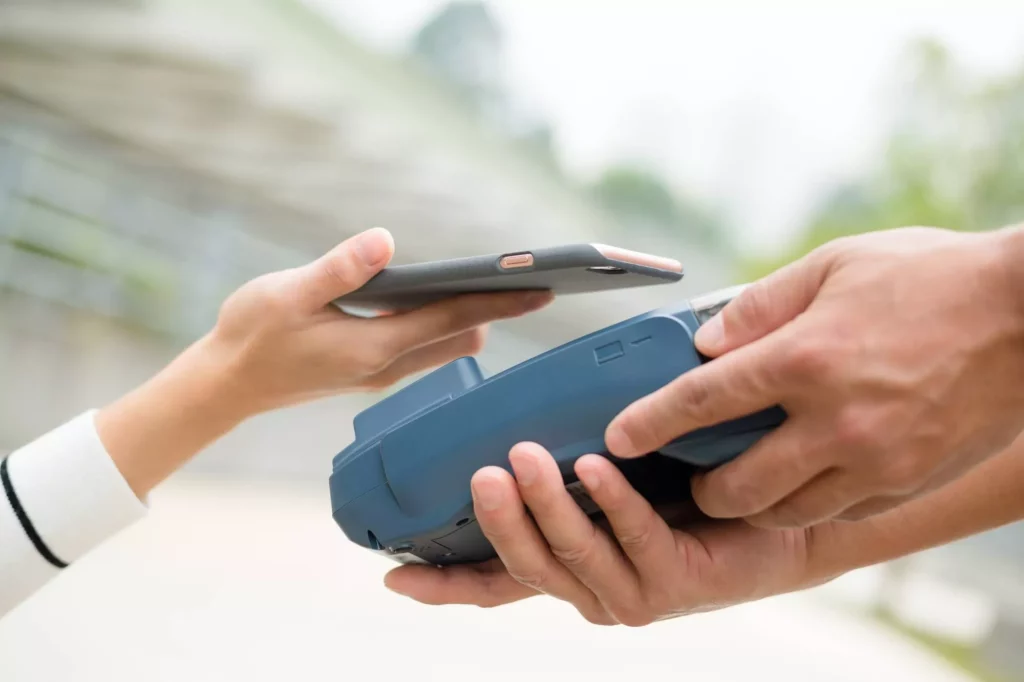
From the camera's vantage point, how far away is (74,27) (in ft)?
3.94

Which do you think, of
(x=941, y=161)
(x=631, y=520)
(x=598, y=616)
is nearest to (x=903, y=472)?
(x=631, y=520)

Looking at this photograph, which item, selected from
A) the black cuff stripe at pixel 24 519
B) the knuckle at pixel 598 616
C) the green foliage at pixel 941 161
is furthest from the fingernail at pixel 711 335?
the green foliage at pixel 941 161

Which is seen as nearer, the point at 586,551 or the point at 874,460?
the point at 874,460

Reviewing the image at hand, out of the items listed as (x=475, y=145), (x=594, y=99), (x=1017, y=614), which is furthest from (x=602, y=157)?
(x=1017, y=614)

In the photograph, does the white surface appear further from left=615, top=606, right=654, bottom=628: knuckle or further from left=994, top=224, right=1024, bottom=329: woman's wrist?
left=994, top=224, right=1024, bottom=329: woman's wrist

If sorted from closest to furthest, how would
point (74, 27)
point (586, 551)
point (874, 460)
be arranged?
point (874, 460)
point (586, 551)
point (74, 27)

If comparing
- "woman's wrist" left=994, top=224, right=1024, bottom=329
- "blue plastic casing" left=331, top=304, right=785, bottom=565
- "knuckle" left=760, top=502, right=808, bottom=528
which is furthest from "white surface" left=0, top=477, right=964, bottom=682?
"woman's wrist" left=994, top=224, right=1024, bottom=329

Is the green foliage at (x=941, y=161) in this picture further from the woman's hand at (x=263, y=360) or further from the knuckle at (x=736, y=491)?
the knuckle at (x=736, y=491)

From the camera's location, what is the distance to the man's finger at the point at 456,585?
54 centimetres

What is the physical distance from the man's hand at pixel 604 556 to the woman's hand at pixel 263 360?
17 cm

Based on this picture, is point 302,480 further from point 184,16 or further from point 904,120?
point 904,120

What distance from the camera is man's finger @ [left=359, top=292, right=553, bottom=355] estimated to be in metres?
0.57

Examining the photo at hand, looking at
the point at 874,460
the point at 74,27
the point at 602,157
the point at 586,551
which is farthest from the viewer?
the point at 602,157

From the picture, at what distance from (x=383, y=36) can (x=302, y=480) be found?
784 mm
